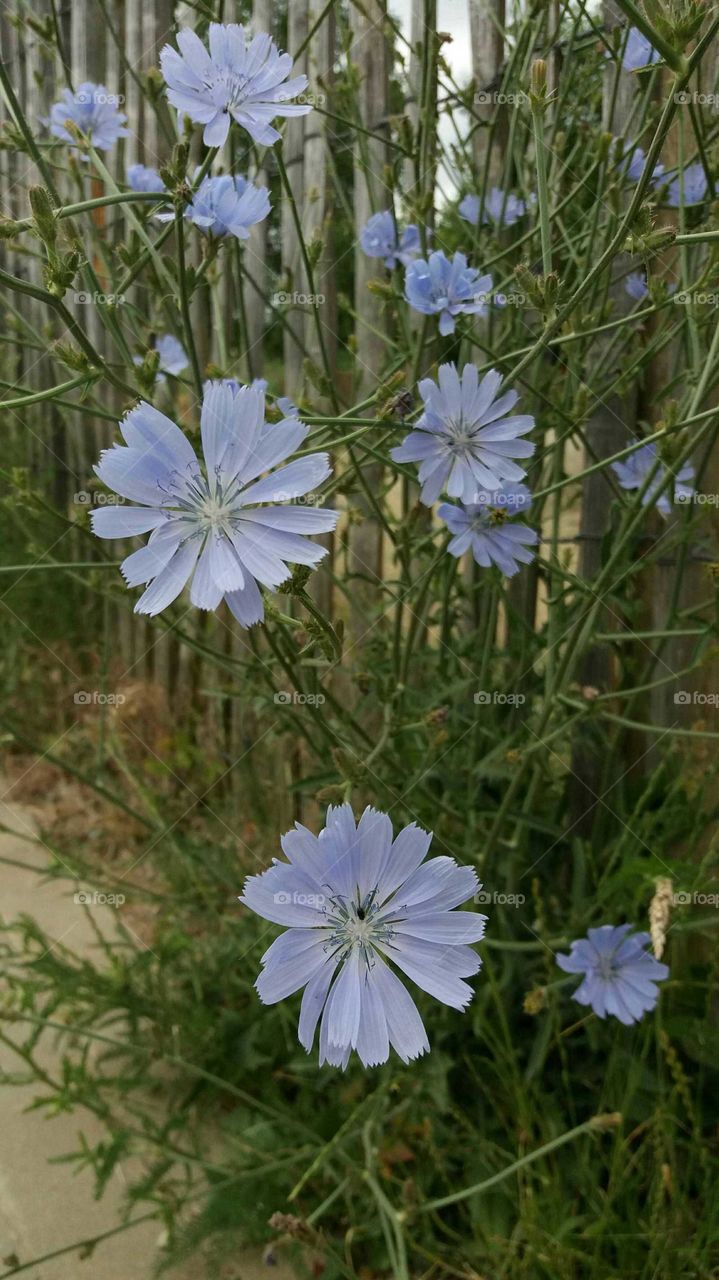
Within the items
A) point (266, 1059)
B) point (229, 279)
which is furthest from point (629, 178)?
point (266, 1059)

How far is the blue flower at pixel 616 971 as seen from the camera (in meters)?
1.51

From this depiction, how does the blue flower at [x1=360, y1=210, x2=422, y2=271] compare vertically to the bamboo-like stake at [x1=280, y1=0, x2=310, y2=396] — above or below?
below

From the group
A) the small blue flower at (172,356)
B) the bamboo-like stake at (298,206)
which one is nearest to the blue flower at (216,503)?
the small blue flower at (172,356)

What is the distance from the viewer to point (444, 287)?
1322mm

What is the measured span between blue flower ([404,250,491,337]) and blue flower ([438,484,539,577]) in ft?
0.80

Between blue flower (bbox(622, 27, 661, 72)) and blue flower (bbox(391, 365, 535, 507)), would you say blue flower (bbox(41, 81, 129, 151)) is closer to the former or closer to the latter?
blue flower (bbox(622, 27, 661, 72))

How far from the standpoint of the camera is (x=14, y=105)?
3.43ft

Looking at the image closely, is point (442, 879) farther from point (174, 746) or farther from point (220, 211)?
point (174, 746)

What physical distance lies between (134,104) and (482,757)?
2375 mm

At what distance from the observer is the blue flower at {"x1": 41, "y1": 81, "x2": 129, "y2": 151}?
66.9 inches

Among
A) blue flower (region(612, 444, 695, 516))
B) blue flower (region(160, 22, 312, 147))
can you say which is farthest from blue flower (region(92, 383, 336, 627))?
blue flower (region(612, 444, 695, 516))

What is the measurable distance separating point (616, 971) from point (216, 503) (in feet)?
3.78

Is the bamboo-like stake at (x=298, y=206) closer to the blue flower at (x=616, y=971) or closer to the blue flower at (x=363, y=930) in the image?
the blue flower at (x=616, y=971)

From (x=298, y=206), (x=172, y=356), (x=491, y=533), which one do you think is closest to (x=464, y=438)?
(x=491, y=533)
